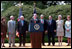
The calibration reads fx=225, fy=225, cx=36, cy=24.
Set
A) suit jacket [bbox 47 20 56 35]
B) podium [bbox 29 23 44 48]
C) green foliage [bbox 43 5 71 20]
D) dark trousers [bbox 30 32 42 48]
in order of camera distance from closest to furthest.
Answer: podium [bbox 29 23 44 48], dark trousers [bbox 30 32 42 48], suit jacket [bbox 47 20 56 35], green foliage [bbox 43 5 71 20]

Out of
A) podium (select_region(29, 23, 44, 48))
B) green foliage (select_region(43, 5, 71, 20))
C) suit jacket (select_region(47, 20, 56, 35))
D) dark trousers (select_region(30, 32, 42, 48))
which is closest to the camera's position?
podium (select_region(29, 23, 44, 48))

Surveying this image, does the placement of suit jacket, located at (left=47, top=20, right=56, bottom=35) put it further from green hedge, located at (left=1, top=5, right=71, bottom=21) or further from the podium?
green hedge, located at (left=1, top=5, right=71, bottom=21)

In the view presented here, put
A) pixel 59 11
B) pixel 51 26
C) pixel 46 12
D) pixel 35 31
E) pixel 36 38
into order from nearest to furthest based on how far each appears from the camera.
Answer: pixel 35 31, pixel 36 38, pixel 51 26, pixel 59 11, pixel 46 12

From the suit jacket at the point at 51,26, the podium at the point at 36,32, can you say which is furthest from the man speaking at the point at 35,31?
the suit jacket at the point at 51,26

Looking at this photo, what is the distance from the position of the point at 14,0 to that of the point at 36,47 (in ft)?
48.8

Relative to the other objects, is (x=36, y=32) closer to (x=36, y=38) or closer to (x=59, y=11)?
(x=36, y=38)

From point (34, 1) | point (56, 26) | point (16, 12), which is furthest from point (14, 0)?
point (56, 26)

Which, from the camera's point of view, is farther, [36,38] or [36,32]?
[36,38]

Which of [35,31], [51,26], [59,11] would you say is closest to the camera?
[35,31]

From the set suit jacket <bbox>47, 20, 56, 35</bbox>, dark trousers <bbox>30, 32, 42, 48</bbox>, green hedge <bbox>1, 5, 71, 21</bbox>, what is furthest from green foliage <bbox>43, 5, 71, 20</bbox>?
dark trousers <bbox>30, 32, 42, 48</bbox>

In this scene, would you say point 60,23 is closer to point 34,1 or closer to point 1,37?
point 1,37

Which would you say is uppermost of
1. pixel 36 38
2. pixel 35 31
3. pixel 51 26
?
pixel 35 31

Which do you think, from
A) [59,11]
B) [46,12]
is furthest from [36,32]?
[46,12]

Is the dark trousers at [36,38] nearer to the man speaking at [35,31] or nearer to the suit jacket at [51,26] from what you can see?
the man speaking at [35,31]
